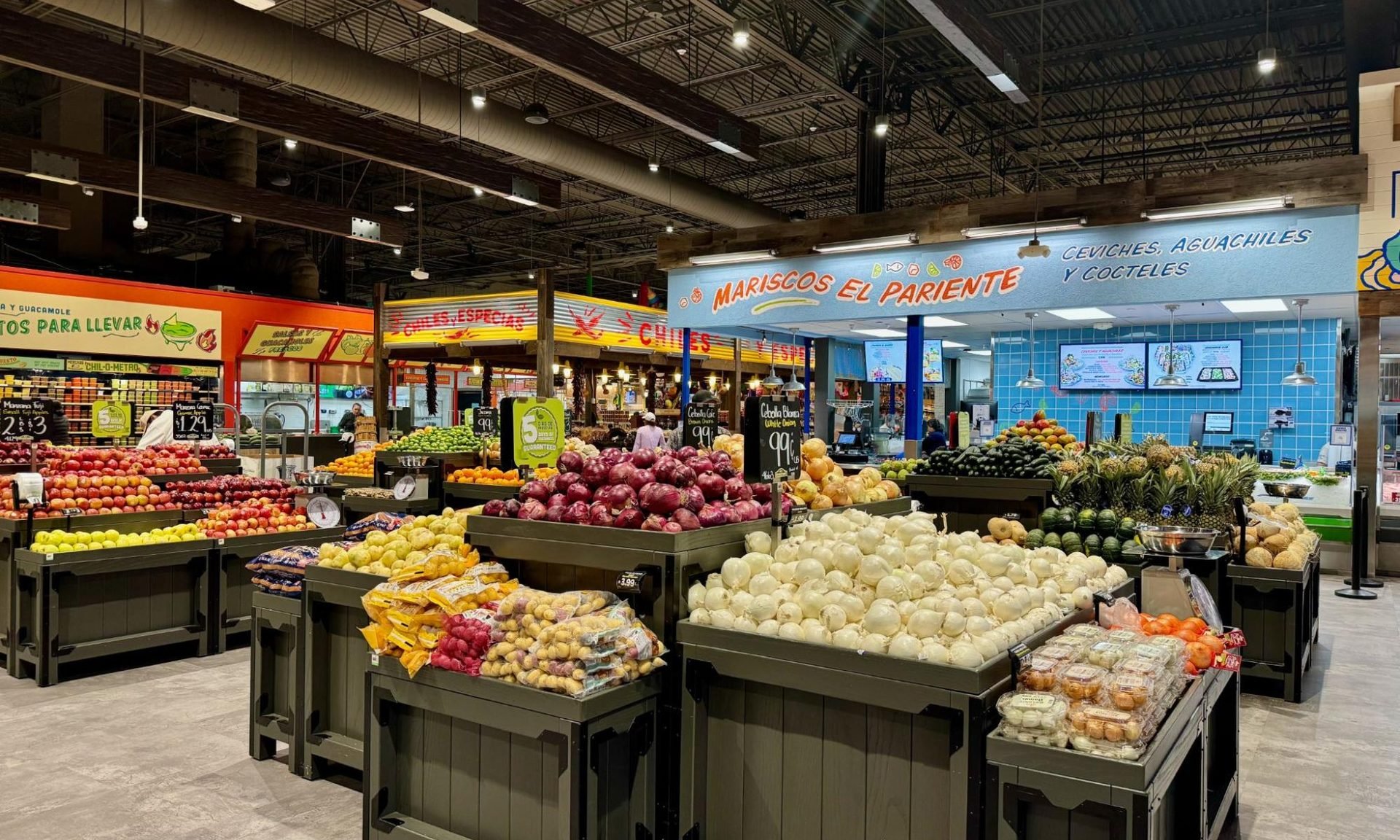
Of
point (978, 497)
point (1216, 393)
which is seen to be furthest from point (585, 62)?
point (1216, 393)

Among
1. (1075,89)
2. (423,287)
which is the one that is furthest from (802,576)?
(423,287)

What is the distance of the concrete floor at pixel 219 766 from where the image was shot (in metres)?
3.62

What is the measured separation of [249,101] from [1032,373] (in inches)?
418

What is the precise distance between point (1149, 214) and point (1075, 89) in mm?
4742

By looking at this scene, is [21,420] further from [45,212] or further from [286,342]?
[286,342]

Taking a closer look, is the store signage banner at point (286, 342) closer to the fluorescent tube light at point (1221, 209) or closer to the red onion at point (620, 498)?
the fluorescent tube light at point (1221, 209)

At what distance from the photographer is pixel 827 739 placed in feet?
9.55

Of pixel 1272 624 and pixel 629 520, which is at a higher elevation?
pixel 629 520

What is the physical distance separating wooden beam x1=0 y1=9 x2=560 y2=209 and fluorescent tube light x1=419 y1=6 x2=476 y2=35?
103 inches

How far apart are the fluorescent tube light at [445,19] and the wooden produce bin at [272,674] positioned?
11.8 ft

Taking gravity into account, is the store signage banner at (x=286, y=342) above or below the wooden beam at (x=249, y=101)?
below

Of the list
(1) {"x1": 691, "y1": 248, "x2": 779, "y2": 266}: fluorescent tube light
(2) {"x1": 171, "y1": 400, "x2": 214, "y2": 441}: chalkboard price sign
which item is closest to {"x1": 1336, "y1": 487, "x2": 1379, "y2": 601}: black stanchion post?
(1) {"x1": 691, "y1": 248, "x2": 779, "y2": 266}: fluorescent tube light

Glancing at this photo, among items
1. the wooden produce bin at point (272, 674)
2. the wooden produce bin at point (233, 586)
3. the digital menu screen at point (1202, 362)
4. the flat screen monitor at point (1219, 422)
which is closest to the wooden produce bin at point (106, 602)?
the wooden produce bin at point (233, 586)

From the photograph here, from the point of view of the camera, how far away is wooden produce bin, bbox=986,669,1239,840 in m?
2.36
